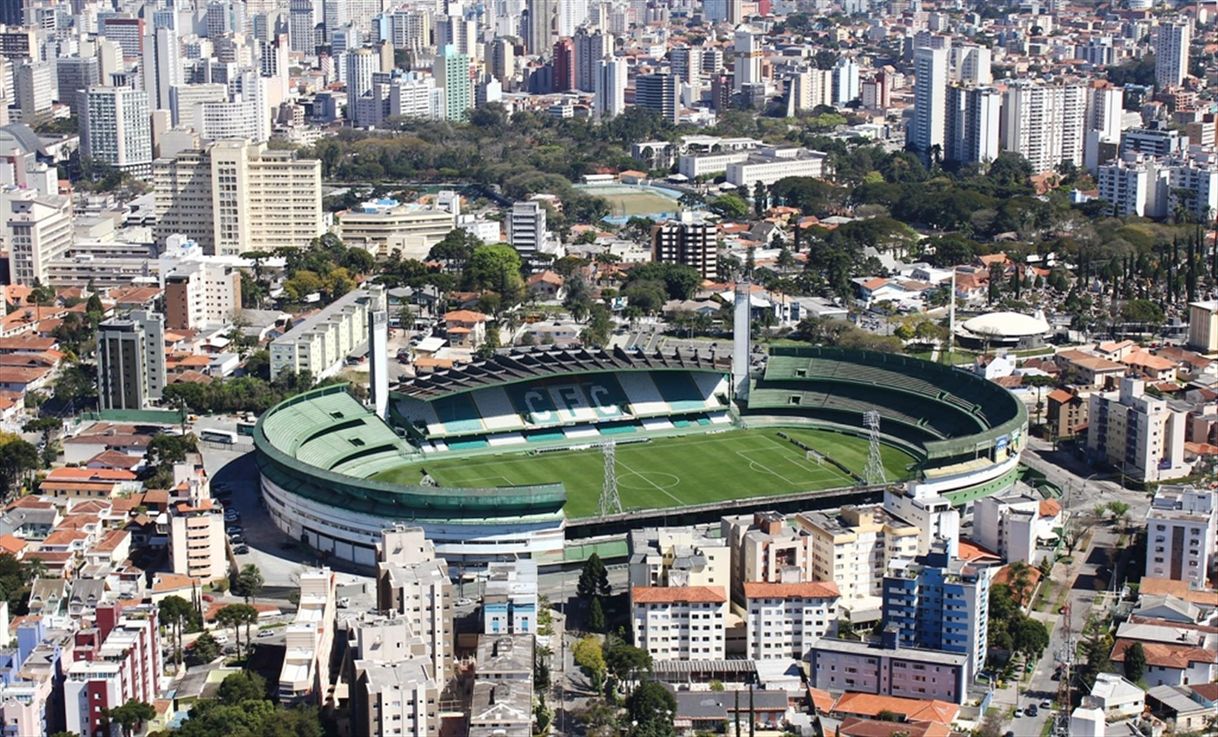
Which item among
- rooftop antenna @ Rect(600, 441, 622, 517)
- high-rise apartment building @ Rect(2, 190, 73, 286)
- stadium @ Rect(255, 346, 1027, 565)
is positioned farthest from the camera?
high-rise apartment building @ Rect(2, 190, 73, 286)

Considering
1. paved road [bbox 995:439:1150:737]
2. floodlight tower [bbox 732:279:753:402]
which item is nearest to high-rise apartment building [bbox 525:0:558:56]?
floodlight tower [bbox 732:279:753:402]

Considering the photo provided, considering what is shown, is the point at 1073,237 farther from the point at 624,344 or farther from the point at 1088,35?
the point at 1088,35

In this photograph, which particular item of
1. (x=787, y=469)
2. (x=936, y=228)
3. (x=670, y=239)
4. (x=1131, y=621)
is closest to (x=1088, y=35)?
(x=936, y=228)

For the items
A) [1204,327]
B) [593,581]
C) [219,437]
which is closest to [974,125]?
[1204,327]

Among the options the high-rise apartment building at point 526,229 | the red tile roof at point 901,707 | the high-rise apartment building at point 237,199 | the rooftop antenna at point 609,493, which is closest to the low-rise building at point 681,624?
the red tile roof at point 901,707

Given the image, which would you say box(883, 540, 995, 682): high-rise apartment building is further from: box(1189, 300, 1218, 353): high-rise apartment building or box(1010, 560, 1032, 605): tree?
box(1189, 300, 1218, 353): high-rise apartment building

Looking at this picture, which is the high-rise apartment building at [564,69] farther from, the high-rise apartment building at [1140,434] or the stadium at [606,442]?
the high-rise apartment building at [1140,434]
